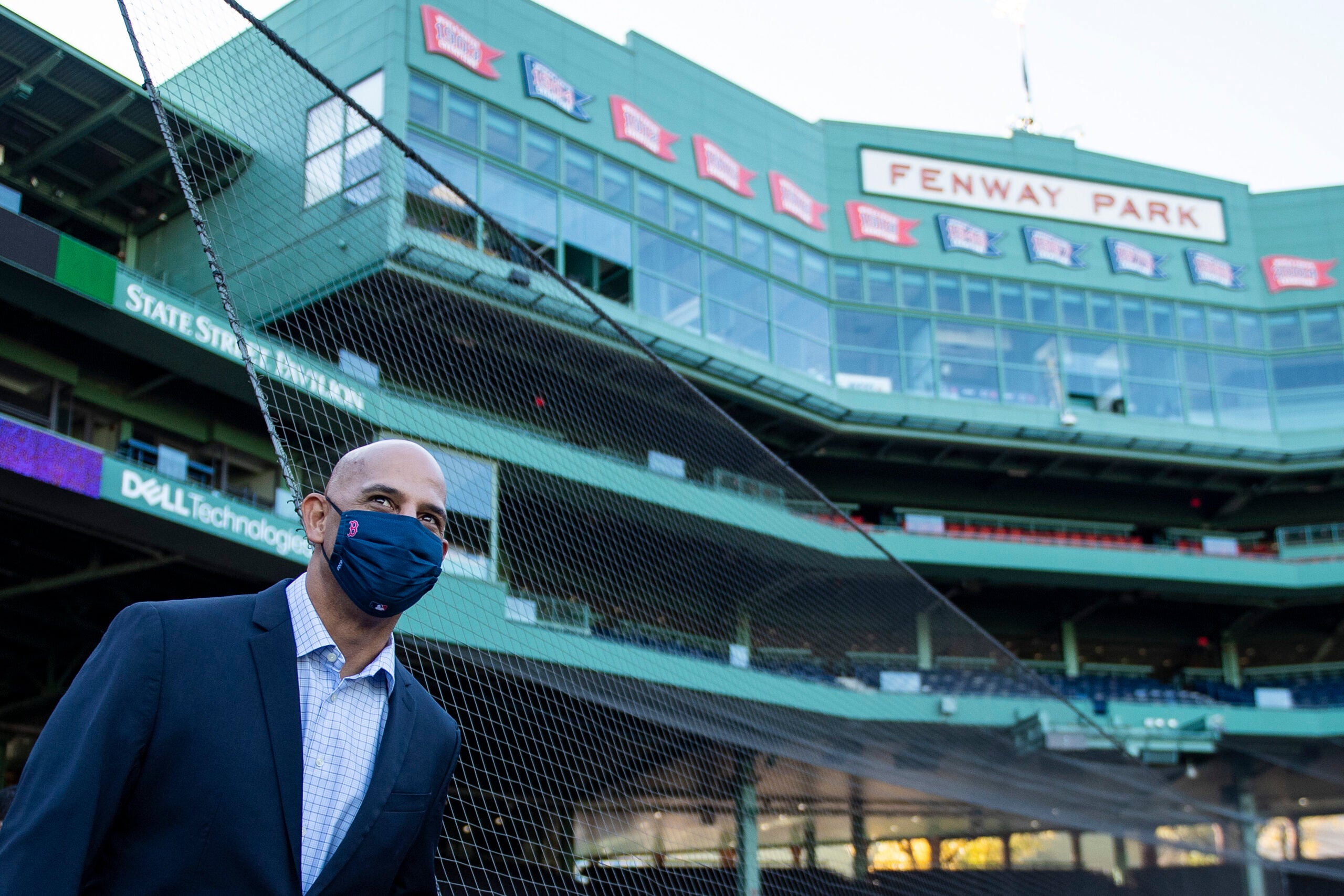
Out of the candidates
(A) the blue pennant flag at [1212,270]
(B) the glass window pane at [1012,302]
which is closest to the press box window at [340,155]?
(B) the glass window pane at [1012,302]

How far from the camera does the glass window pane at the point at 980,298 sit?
30.6 meters

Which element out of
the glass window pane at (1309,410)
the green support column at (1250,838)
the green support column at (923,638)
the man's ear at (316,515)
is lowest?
the green support column at (1250,838)

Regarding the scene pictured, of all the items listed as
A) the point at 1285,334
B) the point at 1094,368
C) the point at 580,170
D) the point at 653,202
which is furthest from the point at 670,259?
the point at 1285,334

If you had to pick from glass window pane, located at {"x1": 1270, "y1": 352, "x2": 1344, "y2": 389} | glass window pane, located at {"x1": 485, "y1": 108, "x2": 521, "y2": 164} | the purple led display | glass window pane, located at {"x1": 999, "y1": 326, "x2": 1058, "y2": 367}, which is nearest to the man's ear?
the purple led display

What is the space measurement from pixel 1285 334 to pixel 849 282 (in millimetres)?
13168

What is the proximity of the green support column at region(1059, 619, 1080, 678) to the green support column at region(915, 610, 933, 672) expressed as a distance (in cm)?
2160

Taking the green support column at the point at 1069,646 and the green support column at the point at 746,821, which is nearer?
the green support column at the point at 746,821

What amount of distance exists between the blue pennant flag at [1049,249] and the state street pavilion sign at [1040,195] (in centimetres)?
61

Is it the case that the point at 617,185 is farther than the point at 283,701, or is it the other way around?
the point at 617,185

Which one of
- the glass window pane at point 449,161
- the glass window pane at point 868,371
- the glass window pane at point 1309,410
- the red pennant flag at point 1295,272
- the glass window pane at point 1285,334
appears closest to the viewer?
the glass window pane at point 449,161

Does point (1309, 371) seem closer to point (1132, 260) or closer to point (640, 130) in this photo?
point (1132, 260)

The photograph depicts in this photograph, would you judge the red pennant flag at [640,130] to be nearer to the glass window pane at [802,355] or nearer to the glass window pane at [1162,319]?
the glass window pane at [802,355]

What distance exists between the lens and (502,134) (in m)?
22.9

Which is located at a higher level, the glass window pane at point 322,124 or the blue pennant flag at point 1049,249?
the blue pennant flag at point 1049,249
